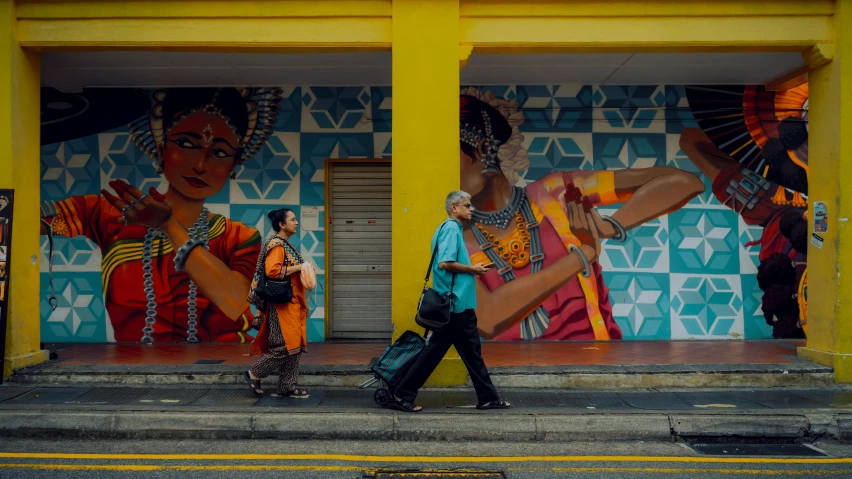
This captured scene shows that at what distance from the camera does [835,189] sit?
7777 mm

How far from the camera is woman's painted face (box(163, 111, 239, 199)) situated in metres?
9.98

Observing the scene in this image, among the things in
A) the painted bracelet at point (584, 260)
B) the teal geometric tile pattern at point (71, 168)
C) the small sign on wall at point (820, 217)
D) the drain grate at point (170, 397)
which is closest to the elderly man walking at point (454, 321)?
the drain grate at point (170, 397)

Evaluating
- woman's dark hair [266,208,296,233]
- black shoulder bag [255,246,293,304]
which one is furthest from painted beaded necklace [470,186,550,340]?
black shoulder bag [255,246,293,304]

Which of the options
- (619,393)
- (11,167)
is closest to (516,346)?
(619,393)

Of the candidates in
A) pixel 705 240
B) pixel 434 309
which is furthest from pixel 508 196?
pixel 434 309

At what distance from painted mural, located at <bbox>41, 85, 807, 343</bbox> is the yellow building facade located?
81.9 inches

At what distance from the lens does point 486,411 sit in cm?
658

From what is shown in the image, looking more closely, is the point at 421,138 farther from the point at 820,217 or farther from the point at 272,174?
the point at 820,217

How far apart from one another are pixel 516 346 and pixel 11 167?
6.12m

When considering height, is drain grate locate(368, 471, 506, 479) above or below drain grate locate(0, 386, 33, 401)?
below

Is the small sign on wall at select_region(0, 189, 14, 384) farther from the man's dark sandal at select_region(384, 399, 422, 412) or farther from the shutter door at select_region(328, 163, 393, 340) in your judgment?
the man's dark sandal at select_region(384, 399, 422, 412)

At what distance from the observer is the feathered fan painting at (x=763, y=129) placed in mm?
10094

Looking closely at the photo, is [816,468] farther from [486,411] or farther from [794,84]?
[794,84]

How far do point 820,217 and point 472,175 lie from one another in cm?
419
